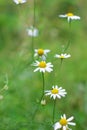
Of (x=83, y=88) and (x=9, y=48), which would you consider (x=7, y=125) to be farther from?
(x=9, y=48)

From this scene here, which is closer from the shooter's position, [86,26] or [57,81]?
[57,81]

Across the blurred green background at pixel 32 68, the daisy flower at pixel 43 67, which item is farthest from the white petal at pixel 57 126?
the daisy flower at pixel 43 67

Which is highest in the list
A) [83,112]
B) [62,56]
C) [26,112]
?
[62,56]

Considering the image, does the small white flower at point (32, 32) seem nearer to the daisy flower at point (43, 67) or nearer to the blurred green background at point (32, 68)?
the blurred green background at point (32, 68)

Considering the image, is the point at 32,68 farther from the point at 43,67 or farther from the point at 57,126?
the point at 57,126

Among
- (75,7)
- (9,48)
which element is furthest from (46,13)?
(9,48)

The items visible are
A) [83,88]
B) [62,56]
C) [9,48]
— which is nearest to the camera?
[62,56]

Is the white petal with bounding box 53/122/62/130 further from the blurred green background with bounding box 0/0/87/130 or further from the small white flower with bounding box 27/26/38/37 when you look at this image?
the small white flower with bounding box 27/26/38/37

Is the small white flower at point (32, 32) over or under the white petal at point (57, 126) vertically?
over

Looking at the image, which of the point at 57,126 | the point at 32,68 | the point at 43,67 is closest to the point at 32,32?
the point at 32,68
